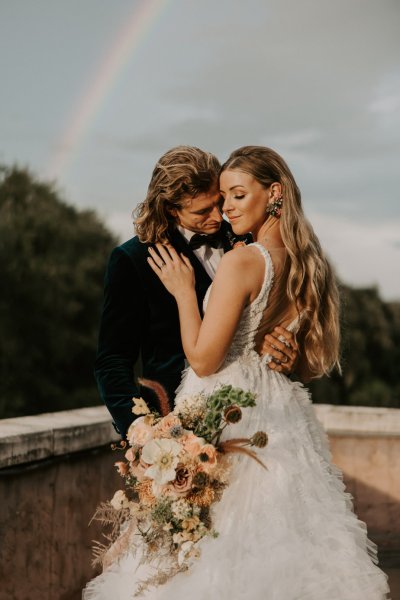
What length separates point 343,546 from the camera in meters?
3.09

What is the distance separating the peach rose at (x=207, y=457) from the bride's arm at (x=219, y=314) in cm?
39

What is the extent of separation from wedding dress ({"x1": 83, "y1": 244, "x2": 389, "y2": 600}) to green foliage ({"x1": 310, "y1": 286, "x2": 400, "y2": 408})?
83.0 ft

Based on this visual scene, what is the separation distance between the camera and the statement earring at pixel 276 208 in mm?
3572

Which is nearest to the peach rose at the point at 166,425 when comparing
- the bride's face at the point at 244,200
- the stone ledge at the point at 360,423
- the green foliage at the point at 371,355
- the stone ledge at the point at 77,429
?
the bride's face at the point at 244,200

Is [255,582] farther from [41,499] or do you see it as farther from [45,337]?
[45,337]

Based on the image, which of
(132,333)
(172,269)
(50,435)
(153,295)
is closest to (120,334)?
(132,333)

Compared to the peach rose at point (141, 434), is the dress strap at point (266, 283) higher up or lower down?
higher up

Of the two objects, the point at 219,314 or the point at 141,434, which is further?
the point at 219,314

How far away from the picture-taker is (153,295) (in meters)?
3.62

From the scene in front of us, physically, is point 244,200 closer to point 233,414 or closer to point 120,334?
point 120,334

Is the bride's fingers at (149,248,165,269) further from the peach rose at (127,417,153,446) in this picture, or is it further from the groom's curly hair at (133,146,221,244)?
the peach rose at (127,417,153,446)

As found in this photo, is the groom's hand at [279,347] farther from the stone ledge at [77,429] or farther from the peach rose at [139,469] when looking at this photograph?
the stone ledge at [77,429]

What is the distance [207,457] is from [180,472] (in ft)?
0.34

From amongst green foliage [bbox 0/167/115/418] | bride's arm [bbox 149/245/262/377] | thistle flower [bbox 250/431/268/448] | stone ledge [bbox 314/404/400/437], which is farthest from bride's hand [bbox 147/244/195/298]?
green foliage [bbox 0/167/115/418]
